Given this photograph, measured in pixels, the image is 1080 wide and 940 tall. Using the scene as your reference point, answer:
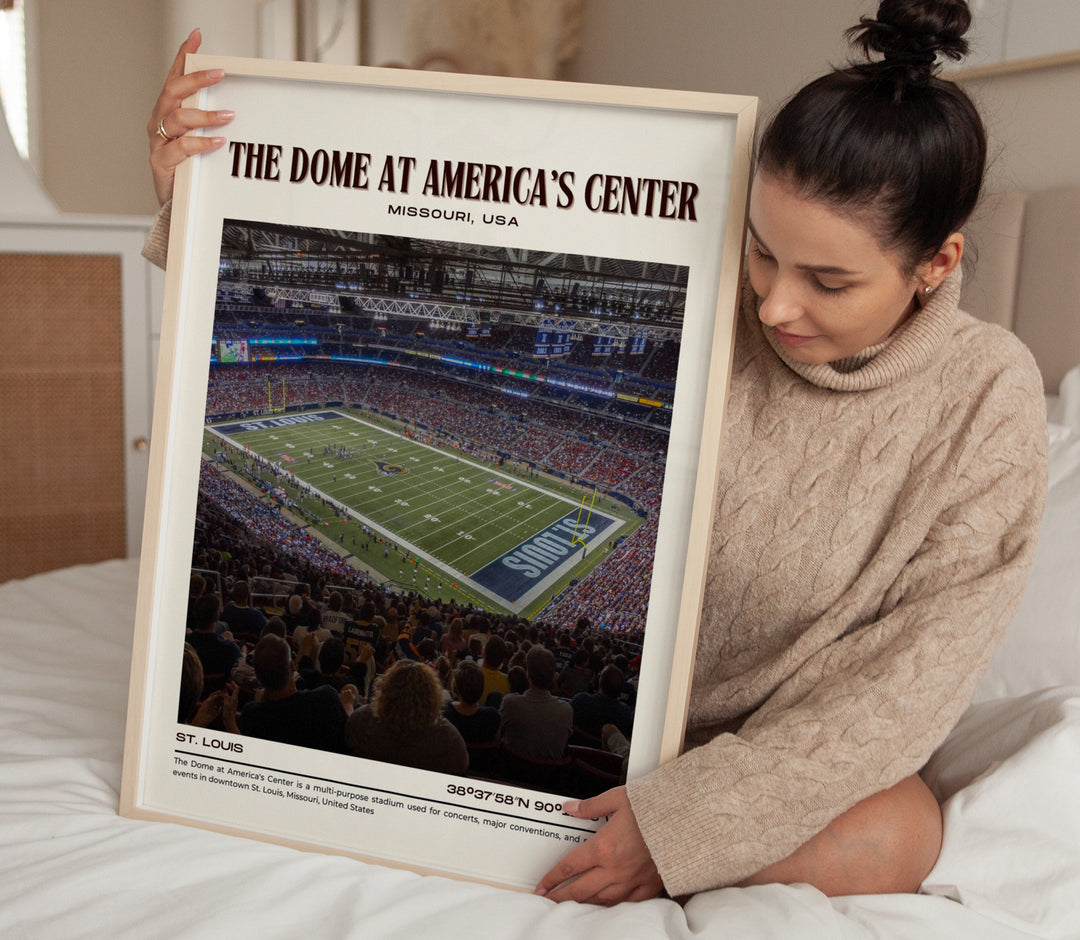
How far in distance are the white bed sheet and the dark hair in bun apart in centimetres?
59

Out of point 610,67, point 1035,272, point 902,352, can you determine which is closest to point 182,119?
point 902,352

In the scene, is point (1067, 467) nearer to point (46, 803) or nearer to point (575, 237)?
point (575, 237)

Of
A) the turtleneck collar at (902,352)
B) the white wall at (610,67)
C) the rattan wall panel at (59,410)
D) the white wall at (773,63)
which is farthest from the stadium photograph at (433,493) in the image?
the rattan wall panel at (59,410)

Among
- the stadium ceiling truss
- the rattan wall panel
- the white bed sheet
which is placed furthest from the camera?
the rattan wall panel

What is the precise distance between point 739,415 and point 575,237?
295mm

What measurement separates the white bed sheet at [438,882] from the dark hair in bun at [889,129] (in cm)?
59

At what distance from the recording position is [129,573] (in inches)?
66.9

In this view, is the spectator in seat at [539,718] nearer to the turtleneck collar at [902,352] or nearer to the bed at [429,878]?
the bed at [429,878]

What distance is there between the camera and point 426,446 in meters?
0.93

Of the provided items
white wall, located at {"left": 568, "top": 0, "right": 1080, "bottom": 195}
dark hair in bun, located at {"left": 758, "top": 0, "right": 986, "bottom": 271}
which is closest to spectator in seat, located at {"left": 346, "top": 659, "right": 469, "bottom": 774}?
dark hair in bun, located at {"left": 758, "top": 0, "right": 986, "bottom": 271}

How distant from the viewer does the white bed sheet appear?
2.55 ft

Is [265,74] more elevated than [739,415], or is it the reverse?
[265,74]

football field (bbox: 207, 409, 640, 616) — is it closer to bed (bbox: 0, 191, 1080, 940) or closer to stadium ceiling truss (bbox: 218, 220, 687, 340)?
stadium ceiling truss (bbox: 218, 220, 687, 340)

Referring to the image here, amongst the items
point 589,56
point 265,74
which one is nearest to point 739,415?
point 265,74
